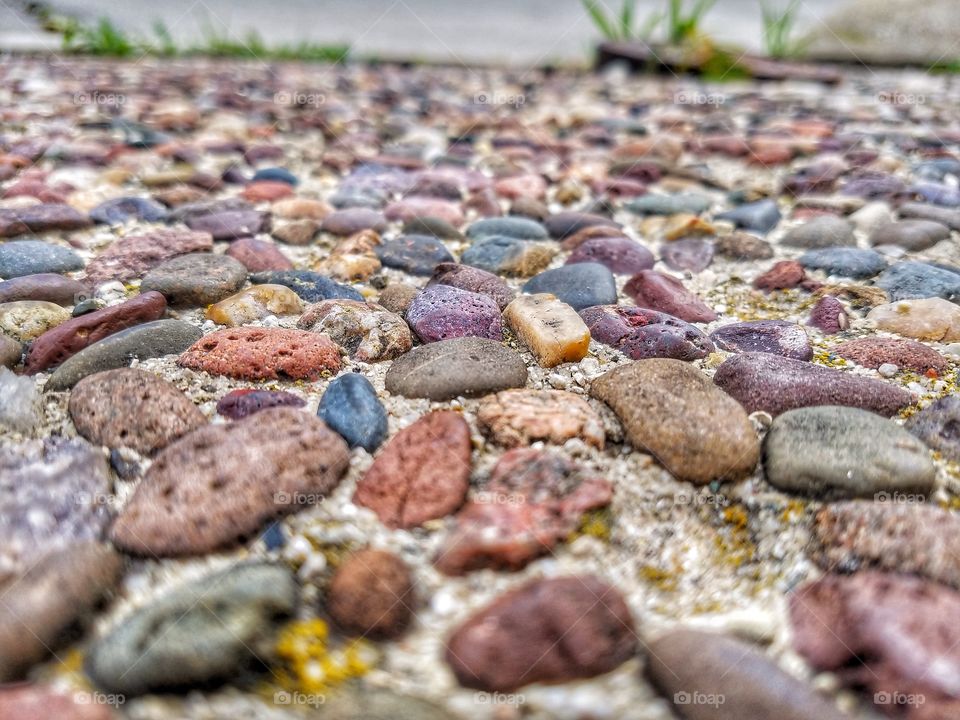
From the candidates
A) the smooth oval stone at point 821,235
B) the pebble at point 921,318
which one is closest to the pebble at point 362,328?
the pebble at point 921,318

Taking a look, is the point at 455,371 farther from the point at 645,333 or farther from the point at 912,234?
the point at 912,234

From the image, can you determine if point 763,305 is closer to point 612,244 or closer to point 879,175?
point 612,244

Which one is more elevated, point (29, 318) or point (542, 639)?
point (29, 318)

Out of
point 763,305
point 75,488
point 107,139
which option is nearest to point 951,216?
point 763,305

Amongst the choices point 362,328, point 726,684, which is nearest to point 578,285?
point 362,328

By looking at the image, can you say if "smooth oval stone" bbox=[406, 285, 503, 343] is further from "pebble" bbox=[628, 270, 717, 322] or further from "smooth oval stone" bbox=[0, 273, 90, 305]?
"smooth oval stone" bbox=[0, 273, 90, 305]

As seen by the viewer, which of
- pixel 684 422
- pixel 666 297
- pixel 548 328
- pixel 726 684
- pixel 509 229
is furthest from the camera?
pixel 509 229
